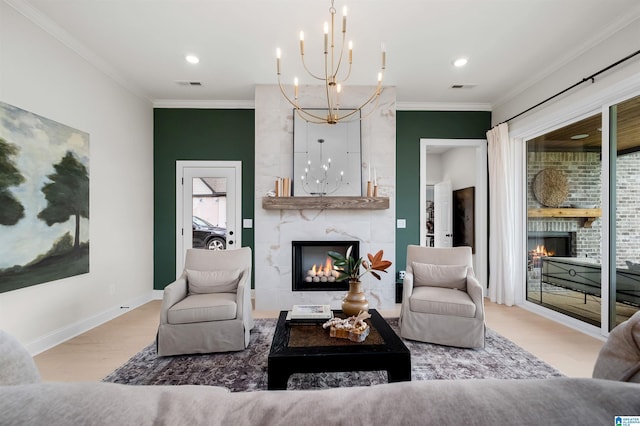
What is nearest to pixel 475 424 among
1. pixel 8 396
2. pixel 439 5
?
pixel 8 396

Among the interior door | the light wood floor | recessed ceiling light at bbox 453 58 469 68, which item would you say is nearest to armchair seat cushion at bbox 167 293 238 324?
the light wood floor

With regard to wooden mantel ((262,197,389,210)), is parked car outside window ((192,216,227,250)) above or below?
below

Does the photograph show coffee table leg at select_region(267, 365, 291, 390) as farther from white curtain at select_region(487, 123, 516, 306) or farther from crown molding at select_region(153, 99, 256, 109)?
crown molding at select_region(153, 99, 256, 109)

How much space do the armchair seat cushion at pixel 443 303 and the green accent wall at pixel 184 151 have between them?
264 cm

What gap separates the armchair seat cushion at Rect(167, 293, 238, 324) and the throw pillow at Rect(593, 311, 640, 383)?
2383 mm

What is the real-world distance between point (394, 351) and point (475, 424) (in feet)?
4.69

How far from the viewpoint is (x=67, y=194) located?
2967 millimetres

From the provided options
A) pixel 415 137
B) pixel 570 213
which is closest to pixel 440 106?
pixel 415 137

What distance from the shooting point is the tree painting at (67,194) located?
9.09ft

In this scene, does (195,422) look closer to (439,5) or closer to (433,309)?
(433,309)

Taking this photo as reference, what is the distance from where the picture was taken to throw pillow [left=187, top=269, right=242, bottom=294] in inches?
113

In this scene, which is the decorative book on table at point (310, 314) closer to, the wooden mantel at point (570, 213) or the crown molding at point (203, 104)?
the wooden mantel at point (570, 213)

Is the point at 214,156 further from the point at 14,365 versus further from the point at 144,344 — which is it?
the point at 14,365

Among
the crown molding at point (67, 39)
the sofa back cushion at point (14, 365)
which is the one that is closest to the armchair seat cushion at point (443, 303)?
the sofa back cushion at point (14, 365)
